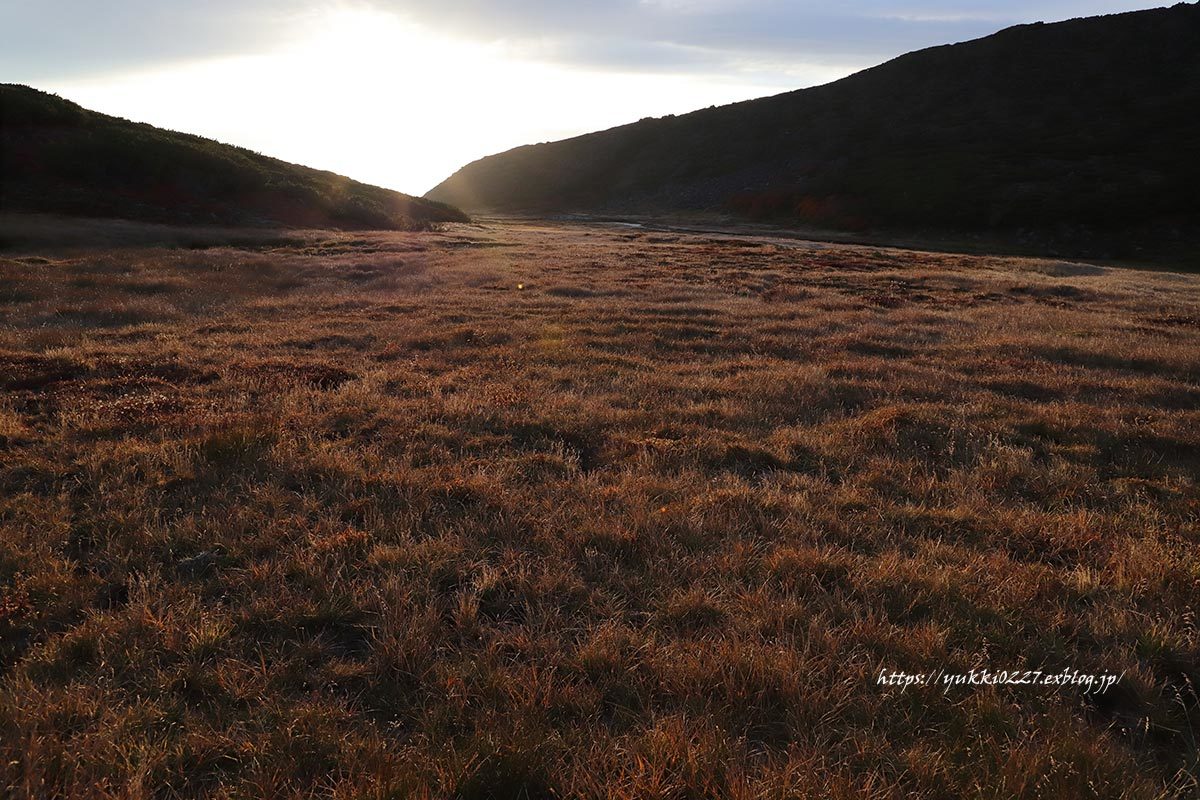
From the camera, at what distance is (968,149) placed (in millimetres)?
113312

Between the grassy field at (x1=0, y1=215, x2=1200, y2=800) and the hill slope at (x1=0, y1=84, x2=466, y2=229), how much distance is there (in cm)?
4402

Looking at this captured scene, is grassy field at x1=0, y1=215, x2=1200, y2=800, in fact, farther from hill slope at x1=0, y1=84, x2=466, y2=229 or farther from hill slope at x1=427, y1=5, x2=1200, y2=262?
A: hill slope at x1=427, y1=5, x2=1200, y2=262

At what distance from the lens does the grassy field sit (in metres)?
3.32

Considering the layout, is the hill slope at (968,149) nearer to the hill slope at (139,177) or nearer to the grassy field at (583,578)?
the hill slope at (139,177)

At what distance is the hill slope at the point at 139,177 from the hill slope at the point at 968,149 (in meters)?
74.1

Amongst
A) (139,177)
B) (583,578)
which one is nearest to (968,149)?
(139,177)

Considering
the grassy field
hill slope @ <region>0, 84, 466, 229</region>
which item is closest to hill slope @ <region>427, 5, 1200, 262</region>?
hill slope @ <region>0, 84, 466, 229</region>

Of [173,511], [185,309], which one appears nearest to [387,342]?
[185,309]

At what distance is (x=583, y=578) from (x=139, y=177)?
6353cm

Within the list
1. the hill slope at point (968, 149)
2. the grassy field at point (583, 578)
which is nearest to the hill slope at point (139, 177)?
the grassy field at point (583, 578)

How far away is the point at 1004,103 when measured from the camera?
126500 mm

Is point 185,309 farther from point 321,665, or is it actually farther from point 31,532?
point 321,665

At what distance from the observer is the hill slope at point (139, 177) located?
150 feet

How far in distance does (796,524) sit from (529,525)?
8.43ft
